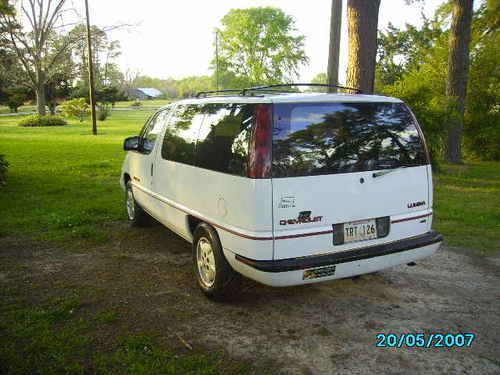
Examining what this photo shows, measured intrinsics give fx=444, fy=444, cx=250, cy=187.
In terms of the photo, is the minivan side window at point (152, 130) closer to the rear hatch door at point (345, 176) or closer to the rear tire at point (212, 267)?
the rear tire at point (212, 267)

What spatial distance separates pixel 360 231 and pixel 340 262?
353 mm

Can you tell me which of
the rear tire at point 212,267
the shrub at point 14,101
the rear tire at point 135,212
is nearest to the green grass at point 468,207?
the rear tire at point 212,267

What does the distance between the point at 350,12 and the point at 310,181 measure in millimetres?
7715

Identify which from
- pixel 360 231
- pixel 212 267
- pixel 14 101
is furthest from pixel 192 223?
pixel 14 101

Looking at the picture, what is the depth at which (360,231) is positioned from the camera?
3777 mm

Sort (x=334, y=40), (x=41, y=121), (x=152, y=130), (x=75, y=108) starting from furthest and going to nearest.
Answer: (x=75, y=108) < (x=41, y=121) < (x=334, y=40) < (x=152, y=130)

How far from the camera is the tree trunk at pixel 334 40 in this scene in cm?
1176

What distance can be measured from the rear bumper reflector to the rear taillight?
0.69m

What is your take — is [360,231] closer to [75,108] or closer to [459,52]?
[459,52]

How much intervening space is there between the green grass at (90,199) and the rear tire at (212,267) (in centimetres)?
250

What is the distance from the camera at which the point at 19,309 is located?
13.3 feet

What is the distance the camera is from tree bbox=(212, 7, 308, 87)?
62.3 meters

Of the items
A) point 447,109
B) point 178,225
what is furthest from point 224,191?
point 447,109

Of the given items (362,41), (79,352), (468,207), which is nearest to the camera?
(79,352)
